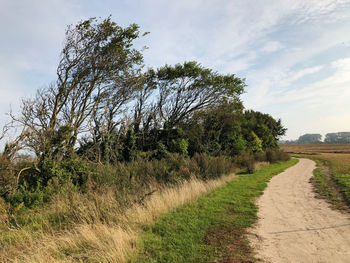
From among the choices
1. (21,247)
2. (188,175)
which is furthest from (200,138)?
(21,247)

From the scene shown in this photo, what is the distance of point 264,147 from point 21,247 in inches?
1393

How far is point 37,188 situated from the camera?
31.6 ft

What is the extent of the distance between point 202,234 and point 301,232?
2.59 m

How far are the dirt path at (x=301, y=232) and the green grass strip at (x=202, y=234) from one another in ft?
1.26

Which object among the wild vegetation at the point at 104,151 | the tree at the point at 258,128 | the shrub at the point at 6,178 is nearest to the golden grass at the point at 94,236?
the wild vegetation at the point at 104,151

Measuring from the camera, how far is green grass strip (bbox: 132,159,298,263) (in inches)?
165

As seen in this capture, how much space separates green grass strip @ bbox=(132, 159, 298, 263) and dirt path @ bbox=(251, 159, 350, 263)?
384 millimetres

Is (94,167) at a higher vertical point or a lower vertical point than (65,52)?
lower

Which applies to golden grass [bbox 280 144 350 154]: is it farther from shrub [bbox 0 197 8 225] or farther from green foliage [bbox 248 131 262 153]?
shrub [bbox 0 197 8 225]

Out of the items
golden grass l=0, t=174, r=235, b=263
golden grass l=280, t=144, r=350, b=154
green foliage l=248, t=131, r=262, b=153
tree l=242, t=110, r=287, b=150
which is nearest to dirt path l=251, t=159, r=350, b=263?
golden grass l=0, t=174, r=235, b=263

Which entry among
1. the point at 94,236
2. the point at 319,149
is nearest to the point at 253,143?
the point at 94,236

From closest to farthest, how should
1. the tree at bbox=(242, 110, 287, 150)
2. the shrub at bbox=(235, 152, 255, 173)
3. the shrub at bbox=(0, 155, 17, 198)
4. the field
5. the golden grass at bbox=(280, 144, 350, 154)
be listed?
the shrub at bbox=(0, 155, 17, 198) → the field → the shrub at bbox=(235, 152, 255, 173) → the tree at bbox=(242, 110, 287, 150) → the golden grass at bbox=(280, 144, 350, 154)

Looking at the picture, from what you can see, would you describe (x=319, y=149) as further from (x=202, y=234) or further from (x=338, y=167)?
(x=202, y=234)

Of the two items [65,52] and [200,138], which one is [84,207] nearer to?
[65,52]
